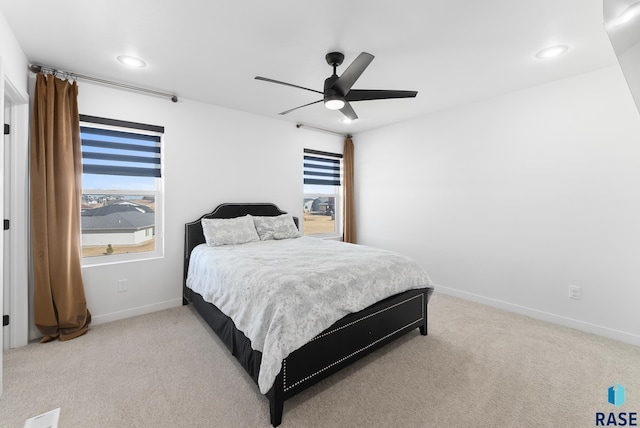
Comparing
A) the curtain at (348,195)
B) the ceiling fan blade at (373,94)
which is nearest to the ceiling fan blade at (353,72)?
the ceiling fan blade at (373,94)

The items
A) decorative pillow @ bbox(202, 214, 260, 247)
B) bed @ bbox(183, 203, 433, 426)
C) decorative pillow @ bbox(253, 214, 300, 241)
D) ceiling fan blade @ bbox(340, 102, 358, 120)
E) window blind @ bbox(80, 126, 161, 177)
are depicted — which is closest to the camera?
bed @ bbox(183, 203, 433, 426)

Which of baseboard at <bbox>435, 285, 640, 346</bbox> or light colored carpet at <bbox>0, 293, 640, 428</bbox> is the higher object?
baseboard at <bbox>435, 285, 640, 346</bbox>

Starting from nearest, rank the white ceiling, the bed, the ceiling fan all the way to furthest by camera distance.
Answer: the bed < the white ceiling < the ceiling fan

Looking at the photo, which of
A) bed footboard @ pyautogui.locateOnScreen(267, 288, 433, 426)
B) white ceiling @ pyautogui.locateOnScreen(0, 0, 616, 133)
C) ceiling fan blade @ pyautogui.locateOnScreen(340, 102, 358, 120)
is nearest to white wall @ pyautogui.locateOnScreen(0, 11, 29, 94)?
white ceiling @ pyautogui.locateOnScreen(0, 0, 616, 133)

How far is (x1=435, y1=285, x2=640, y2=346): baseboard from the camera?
258 cm

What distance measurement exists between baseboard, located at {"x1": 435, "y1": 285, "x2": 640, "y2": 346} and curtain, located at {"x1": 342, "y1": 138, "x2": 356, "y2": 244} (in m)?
1.78

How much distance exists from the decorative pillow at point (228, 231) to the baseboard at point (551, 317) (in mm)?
2779

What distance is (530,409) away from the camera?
172 cm

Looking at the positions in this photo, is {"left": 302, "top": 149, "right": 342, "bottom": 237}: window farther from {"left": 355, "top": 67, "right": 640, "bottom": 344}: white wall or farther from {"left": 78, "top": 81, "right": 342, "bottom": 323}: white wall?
{"left": 355, "top": 67, "right": 640, "bottom": 344}: white wall

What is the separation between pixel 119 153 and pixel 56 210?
85 centimetres

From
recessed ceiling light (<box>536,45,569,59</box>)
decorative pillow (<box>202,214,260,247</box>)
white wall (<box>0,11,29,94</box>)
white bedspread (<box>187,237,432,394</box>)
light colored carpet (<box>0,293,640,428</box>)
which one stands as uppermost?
recessed ceiling light (<box>536,45,569,59</box>)

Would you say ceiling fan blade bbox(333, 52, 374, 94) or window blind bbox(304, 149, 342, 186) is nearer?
ceiling fan blade bbox(333, 52, 374, 94)

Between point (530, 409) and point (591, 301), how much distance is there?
1763mm

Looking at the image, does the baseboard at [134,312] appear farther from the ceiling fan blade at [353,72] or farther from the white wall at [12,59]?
the ceiling fan blade at [353,72]
